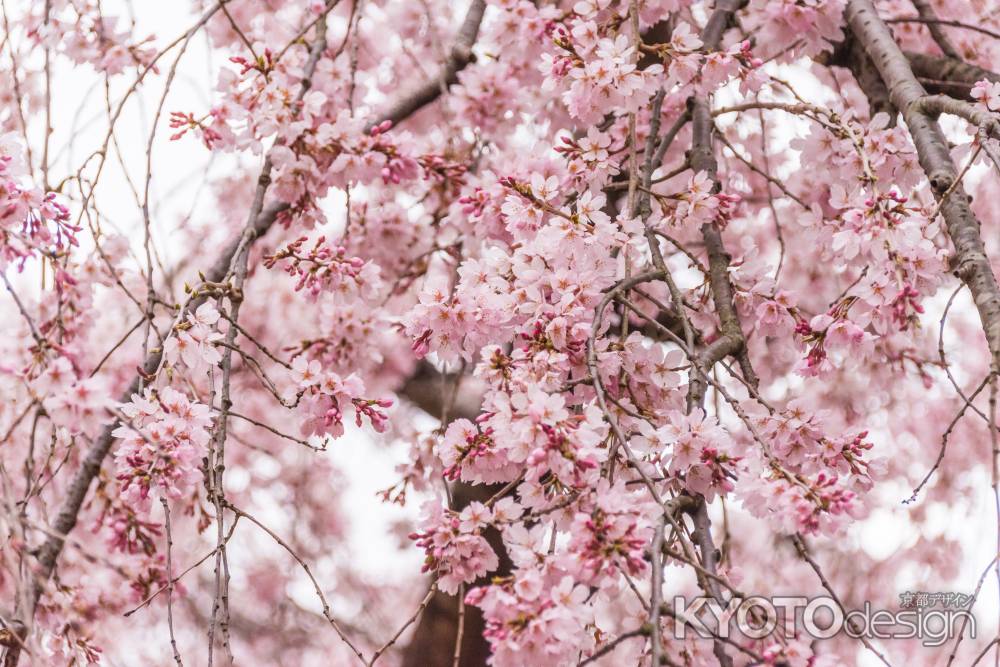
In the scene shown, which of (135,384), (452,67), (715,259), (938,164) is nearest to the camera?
(938,164)

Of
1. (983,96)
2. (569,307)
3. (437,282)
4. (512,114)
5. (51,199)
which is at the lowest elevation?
(569,307)

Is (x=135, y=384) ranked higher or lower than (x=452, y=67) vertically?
lower

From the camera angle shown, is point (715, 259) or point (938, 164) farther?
point (715, 259)

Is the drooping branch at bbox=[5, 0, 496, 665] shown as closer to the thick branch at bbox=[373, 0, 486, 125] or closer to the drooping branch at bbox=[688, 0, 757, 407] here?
the thick branch at bbox=[373, 0, 486, 125]

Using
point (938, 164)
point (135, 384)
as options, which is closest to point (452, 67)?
point (135, 384)

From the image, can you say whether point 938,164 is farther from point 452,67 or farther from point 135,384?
point 135,384

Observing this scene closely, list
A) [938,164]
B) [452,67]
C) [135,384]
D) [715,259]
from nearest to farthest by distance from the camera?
1. [938,164]
2. [715,259]
3. [135,384]
4. [452,67]

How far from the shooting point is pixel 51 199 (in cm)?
165

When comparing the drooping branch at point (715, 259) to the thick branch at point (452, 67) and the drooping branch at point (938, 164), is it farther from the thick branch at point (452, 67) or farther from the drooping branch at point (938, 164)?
the thick branch at point (452, 67)

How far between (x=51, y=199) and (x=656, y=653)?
1.32 metres

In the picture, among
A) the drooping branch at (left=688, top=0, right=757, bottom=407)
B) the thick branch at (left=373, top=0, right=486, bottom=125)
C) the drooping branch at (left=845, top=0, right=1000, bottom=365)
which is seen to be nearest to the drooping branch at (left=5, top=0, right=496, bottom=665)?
the thick branch at (left=373, top=0, right=486, bottom=125)

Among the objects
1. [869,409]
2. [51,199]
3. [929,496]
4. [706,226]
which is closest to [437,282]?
[706,226]

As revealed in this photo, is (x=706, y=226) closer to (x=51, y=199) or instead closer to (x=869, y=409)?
(x=51, y=199)

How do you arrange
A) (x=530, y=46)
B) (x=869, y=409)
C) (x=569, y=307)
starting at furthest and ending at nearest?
1. (x=869, y=409)
2. (x=530, y=46)
3. (x=569, y=307)
